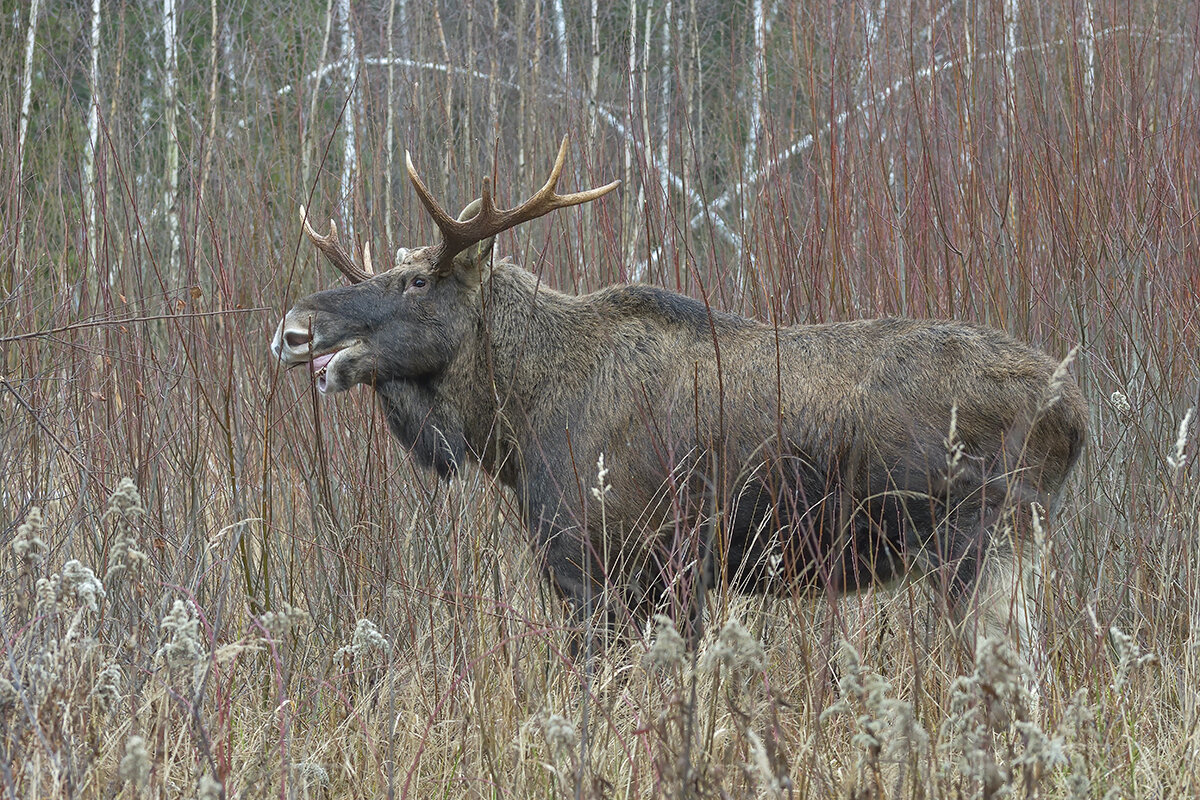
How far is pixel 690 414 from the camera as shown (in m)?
3.92

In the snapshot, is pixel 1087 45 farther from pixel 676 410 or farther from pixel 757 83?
pixel 676 410

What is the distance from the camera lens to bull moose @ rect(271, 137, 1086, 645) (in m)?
3.61

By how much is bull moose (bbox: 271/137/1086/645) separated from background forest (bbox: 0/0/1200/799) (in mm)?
191

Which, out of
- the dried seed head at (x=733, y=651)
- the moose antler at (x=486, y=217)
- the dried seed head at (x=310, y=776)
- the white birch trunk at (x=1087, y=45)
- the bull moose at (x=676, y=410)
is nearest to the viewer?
the dried seed head at (x=733, y=651)

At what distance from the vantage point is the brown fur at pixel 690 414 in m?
3.61

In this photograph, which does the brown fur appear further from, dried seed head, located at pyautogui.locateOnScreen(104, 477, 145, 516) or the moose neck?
dried seed head, located at pyautogui.locateOnScreen(104, 477, 145, 516)

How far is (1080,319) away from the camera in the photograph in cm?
468

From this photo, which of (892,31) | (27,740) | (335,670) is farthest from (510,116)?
(27,740)

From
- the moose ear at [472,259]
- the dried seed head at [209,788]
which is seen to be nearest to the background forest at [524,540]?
the dried seed head at [209,788]

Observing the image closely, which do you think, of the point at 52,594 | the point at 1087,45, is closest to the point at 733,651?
the point at 52,594

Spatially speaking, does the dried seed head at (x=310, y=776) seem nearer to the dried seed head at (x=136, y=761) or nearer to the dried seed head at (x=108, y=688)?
the dried seed head at (x=108, y=688)

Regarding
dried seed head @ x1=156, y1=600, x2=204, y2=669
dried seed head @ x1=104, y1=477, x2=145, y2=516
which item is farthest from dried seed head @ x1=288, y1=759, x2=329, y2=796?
dried seed head @ x1=104, y1=477, x2=145, y2=516

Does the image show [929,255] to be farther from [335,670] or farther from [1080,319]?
[335,670]

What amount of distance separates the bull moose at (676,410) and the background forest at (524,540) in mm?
191
